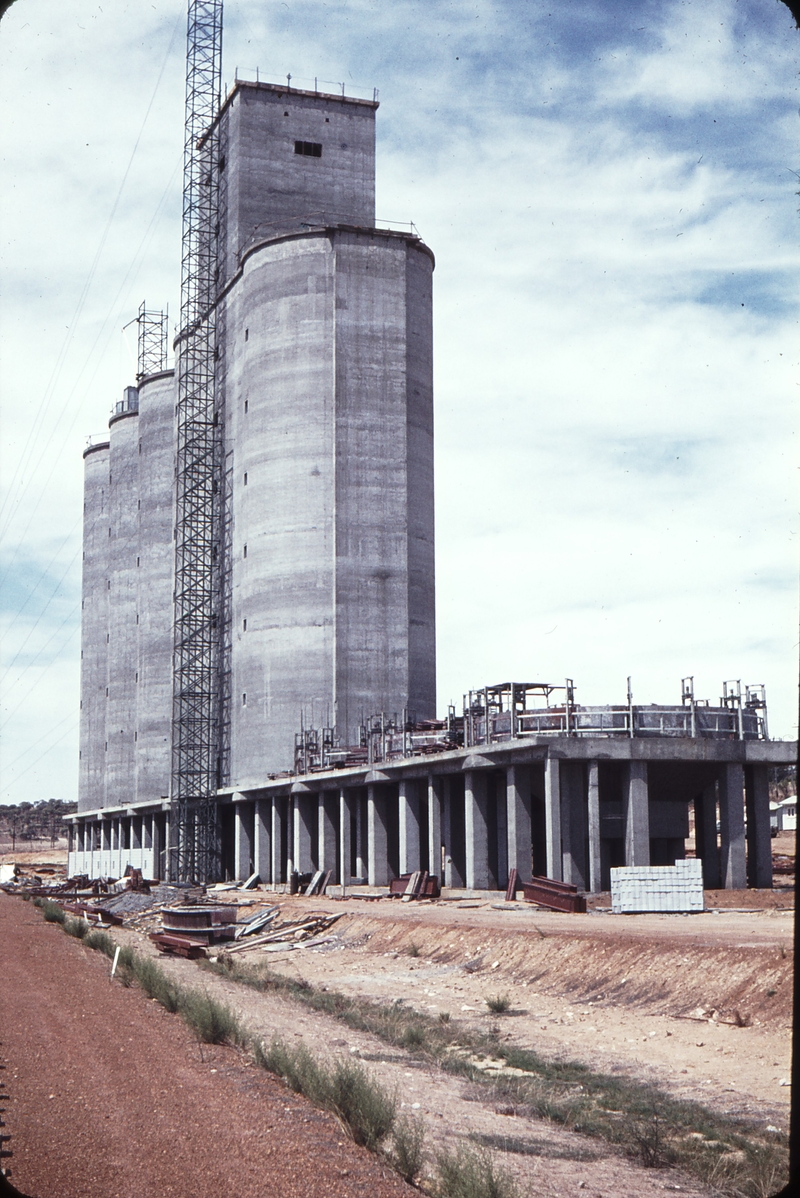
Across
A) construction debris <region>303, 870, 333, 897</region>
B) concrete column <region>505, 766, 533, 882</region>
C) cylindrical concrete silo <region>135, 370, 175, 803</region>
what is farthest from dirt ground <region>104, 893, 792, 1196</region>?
cylindrical concrete silo <region>135, 370, 175, 803</region>

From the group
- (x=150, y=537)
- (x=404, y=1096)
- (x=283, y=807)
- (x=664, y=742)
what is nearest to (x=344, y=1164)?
(x=404, y=1096)

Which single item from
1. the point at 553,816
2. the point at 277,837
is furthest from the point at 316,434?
the point at 553,816

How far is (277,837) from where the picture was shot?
6888 cm

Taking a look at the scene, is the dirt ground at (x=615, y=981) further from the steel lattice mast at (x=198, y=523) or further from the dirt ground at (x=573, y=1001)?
the steel lattice mast at (x=198, y=523)

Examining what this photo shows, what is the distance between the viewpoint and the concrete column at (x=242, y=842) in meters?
74.7

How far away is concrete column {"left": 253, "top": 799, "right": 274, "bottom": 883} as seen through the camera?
70750 millimetres

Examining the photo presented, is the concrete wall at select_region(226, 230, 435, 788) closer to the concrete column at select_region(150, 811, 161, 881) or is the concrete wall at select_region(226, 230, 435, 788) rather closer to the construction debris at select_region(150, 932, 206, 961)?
A: the concrete column at select_region(150, 811, 161, 881)

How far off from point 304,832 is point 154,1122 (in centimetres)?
5230

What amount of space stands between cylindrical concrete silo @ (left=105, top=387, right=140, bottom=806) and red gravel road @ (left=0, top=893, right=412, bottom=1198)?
87925 millimetres

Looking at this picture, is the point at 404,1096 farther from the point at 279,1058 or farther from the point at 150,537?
the point at 150,537

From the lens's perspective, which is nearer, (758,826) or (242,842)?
(758,826)

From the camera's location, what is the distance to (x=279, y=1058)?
17.3 metres

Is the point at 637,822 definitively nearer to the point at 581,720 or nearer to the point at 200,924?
the point at 581,720

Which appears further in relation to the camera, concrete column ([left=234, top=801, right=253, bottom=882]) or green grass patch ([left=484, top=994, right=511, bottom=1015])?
concrete column ([left=234, top=801, right=253, bottom=882])
